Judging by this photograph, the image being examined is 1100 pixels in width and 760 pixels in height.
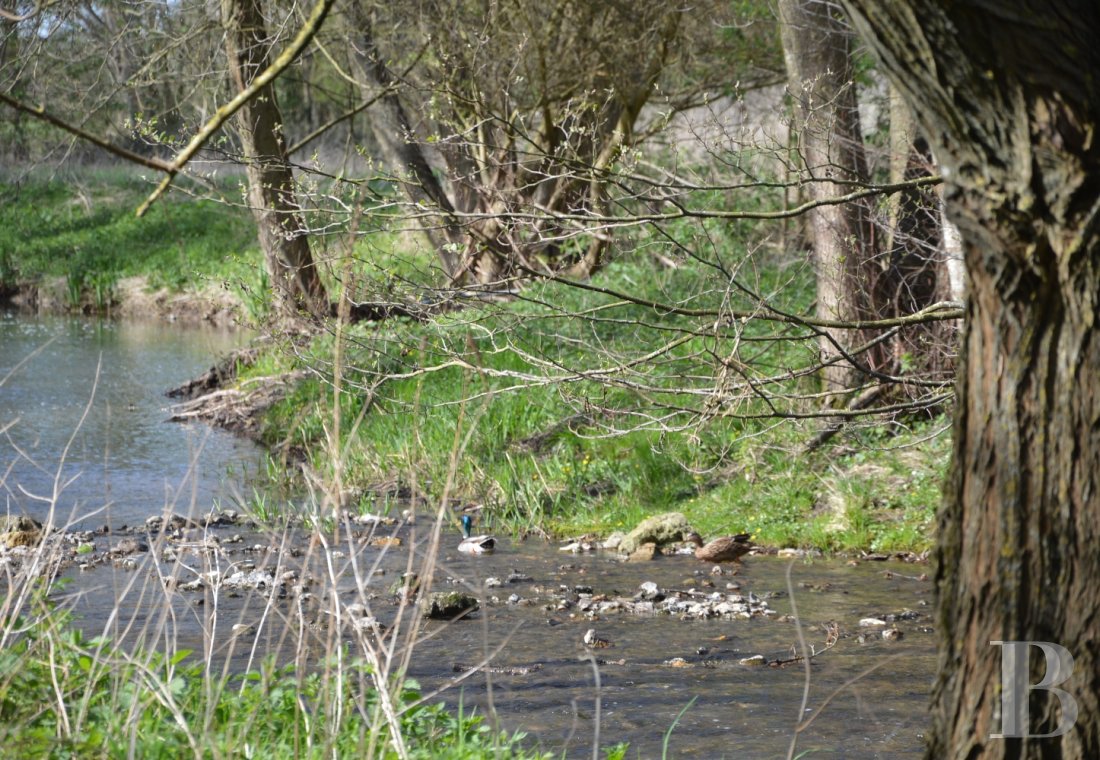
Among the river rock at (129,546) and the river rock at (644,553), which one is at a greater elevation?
the river rock at (129,546)

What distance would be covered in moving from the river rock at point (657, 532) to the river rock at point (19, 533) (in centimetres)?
361

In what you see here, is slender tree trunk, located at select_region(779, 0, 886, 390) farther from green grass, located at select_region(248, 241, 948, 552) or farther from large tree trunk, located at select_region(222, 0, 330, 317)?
large tree trunk, located at select_region(222, 0, 330, 317)

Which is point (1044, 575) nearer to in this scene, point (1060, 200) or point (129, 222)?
point (1060, 200)

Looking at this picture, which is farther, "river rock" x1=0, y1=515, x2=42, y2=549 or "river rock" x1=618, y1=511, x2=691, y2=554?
"river rock" x1=618, y1=511, x2=691, y2=554

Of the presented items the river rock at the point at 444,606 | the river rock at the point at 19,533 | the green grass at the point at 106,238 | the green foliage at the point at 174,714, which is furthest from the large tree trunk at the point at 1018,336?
the green grass at the point at 106,238

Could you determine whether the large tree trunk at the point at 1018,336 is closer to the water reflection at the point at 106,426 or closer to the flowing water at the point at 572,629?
the flowing water at the point at 572,629

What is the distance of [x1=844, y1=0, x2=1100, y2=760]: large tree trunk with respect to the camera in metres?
2.46

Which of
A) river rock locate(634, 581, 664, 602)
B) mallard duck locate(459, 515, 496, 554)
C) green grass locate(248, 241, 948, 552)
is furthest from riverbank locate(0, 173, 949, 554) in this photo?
river rock locate(634, 581, 664, 602)

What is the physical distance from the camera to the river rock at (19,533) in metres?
7.37

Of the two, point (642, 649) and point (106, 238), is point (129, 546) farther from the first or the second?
point (106, 238)

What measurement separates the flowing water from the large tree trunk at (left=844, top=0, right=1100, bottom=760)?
615 mm

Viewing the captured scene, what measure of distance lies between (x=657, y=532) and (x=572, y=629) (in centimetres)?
200

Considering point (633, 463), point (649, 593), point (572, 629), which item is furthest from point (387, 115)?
point (572, 629)

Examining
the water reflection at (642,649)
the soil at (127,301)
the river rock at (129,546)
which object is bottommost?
the water reflection at (642,649)
